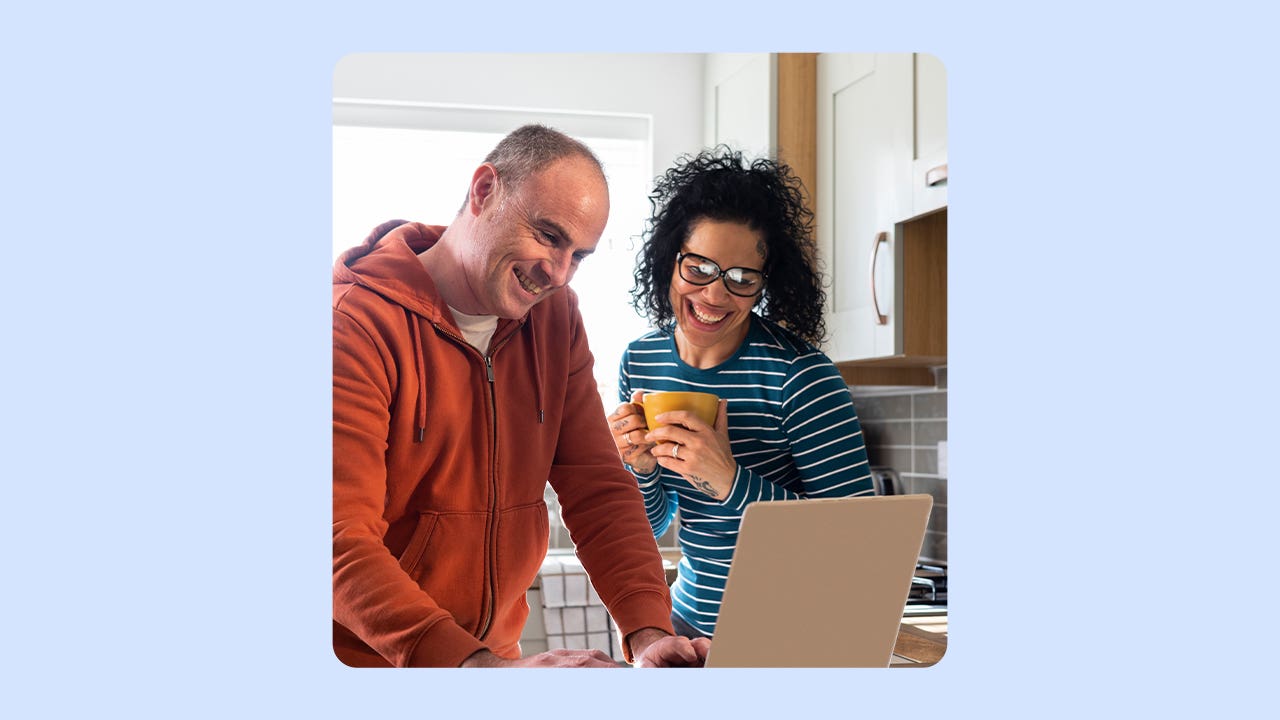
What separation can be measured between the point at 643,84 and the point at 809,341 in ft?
1.26

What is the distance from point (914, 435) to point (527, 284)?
21.9 inches

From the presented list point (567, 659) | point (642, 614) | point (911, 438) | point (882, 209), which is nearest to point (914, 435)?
point (911, 438)

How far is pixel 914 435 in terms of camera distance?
1647mm

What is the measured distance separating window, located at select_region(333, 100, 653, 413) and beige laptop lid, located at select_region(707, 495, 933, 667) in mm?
280

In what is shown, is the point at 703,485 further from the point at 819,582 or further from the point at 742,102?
the point at 742,102

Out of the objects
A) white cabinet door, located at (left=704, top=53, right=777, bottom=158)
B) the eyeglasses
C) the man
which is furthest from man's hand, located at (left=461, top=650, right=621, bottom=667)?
white cabinet door, located at (left=704, top=53, right=777, bottom=158)

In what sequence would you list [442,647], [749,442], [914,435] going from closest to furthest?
[442,647]
[749,442]
[914,435]

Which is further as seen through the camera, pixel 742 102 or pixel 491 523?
pixel 742 102

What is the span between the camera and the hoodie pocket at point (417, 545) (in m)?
1.43

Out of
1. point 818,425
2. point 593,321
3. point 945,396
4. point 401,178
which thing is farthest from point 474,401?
point 945,396

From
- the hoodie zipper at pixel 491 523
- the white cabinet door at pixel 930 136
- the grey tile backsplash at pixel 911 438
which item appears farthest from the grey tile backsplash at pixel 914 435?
the hoodie zipper at pixel 491 523

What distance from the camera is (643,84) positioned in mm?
1558

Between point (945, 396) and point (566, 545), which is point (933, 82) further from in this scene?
point (566, 545)

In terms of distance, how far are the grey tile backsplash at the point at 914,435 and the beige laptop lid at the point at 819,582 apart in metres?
0.13
